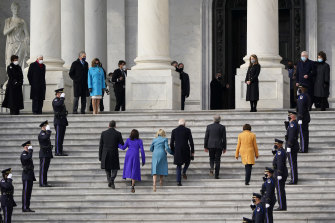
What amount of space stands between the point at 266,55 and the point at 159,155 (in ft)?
29.7

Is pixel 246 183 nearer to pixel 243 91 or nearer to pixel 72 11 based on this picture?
pixel 243 91

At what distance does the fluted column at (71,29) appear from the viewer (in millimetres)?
43906

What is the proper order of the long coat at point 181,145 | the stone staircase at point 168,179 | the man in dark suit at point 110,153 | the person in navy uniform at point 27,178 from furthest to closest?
the long coat at point 181,145 → the man in dark suit at point 110,153 → the person in navy uniform at point 27,178 → the stone staircase at point 168,179

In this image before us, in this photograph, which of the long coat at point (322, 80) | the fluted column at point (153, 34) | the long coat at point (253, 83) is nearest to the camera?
the long coat at point (253, 83)

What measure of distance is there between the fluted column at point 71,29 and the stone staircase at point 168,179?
8196 mm

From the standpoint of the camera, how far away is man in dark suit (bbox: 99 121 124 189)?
101 ft

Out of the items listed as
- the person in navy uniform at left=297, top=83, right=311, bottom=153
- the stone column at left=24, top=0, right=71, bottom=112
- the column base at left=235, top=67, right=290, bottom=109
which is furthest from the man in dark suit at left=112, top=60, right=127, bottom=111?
the person in navy uniform at left=297, top=83, right=311, bottom=153

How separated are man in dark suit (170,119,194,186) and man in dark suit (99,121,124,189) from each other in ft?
4.79

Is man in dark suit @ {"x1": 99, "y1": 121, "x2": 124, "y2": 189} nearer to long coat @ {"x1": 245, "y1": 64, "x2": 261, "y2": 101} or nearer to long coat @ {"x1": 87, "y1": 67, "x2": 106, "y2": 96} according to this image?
long coat @ {"x1": 87, "y1": 67, "x2": 106, "y2": 96}

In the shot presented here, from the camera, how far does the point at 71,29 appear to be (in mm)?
43969

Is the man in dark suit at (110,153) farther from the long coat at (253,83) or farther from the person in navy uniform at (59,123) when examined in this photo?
the long coat at (253,83)

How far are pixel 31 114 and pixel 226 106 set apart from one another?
11557mm

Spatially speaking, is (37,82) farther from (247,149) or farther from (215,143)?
(247,149)

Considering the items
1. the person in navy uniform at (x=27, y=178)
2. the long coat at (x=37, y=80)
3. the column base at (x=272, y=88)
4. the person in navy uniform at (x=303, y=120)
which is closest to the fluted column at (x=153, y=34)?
the column base at (x=272, y=88)
